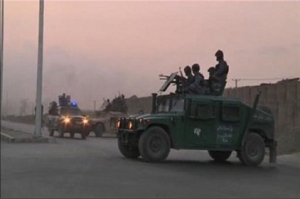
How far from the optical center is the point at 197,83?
1658 centimetres

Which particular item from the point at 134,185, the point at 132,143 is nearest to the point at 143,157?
the point at 132,143

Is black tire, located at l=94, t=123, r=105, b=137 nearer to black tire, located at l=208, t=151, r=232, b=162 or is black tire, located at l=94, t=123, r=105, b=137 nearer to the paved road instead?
black tire, located at l=208, t=151, r=232, b=162

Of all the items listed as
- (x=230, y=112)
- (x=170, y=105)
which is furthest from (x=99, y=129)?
(x=230, y=112)

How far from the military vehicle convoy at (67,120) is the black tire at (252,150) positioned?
1736 centimetres

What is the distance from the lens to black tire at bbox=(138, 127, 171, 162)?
15.5 m

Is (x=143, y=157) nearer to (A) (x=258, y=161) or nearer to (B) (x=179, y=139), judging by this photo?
(B) (x=179, y=139)

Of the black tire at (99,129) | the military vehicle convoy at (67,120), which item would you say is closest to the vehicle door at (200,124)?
the military vehicle convoy at (67,120)

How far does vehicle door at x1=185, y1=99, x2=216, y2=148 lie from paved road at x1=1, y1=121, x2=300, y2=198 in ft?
2.28

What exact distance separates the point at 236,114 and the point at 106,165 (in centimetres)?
472

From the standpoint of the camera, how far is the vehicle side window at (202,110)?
15891 millimetres

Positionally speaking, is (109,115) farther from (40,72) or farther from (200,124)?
(200,124)

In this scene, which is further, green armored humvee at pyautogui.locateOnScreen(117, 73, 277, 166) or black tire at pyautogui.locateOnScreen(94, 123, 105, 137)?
black tire at pyautogui.locateOnScreen(94, 123, 105, 137)

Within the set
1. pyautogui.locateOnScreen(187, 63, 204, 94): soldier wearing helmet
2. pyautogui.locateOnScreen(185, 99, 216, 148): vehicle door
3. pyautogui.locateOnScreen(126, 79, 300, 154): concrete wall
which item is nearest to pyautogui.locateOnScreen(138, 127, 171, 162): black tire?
pyautogui.locateOnScreen(185, 99, 216, 148): vehicle door

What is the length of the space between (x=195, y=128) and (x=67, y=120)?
18.8m
